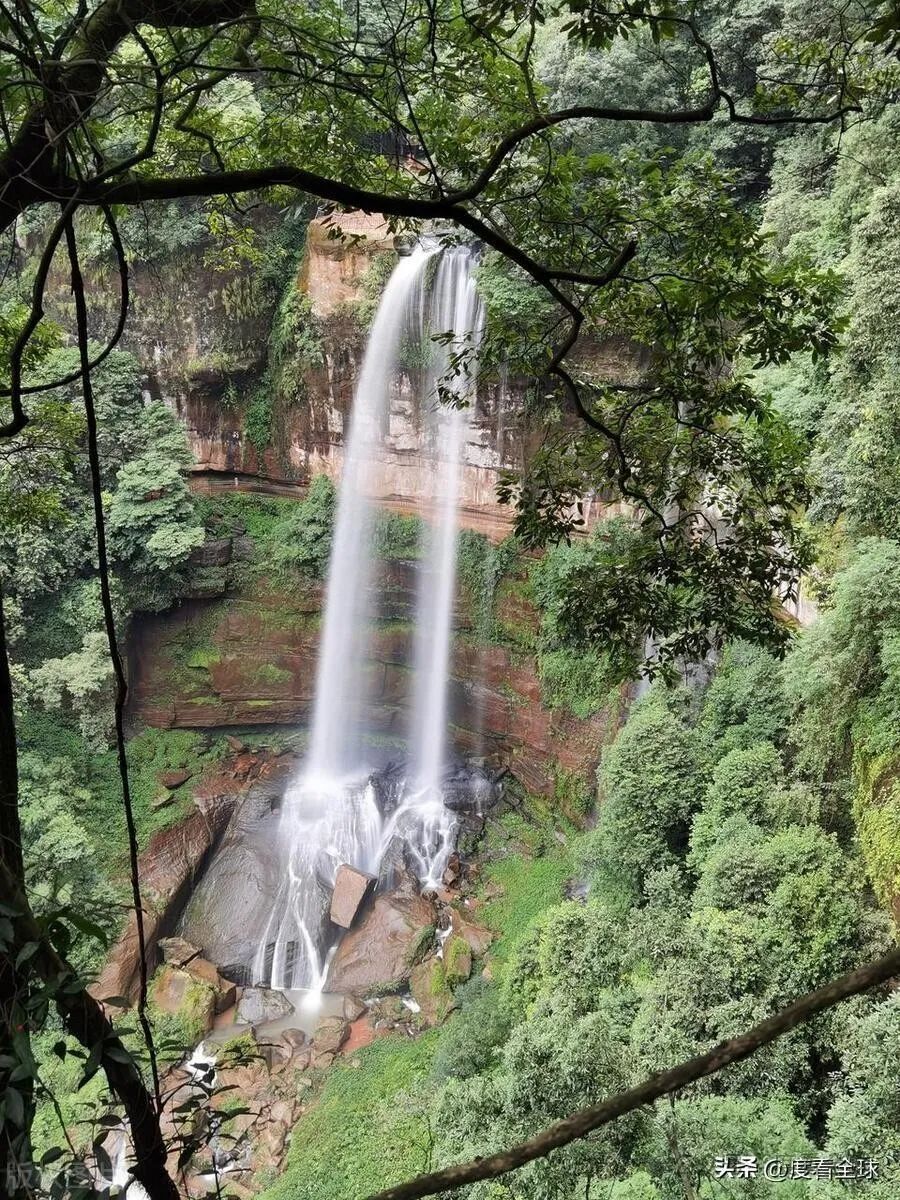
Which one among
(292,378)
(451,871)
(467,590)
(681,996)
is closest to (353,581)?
(467,590)

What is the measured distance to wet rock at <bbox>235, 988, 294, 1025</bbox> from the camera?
10102mm

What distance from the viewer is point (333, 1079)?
9016 mm

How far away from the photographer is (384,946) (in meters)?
10.8

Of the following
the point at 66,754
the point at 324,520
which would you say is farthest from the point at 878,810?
the point at 66,754

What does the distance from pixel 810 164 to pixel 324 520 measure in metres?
8.89

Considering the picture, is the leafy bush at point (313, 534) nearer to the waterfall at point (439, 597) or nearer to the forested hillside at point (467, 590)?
the forested hillside at point (467, 590)

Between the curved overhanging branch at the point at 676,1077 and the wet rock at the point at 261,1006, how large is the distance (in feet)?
34.2

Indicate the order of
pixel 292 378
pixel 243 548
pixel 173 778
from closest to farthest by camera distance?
pixel 173 778, pixel 292 378, pixel 243 548

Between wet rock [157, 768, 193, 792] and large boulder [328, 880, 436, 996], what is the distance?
158 inches

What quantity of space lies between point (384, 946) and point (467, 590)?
5.68 m

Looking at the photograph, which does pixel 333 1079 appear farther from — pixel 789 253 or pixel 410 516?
pixel 789 253

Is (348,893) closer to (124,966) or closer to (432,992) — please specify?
(432,992)

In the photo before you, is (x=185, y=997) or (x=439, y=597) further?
(x=439, y=597)

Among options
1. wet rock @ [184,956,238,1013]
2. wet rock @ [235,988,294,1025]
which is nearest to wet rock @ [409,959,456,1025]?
wet rock @ [235,988,294,1025]
